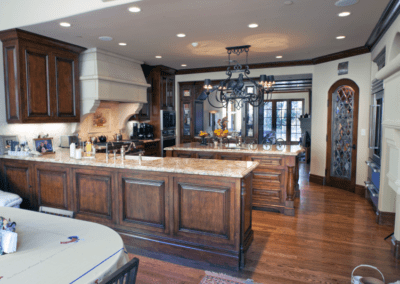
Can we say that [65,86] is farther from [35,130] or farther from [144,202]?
[144,202]

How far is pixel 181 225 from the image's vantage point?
9.72 feet

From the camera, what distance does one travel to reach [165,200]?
300 centimetres

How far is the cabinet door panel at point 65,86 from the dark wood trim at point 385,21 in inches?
182

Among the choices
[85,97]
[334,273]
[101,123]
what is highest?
[85,97]

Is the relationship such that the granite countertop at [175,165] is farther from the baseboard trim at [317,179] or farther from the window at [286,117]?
the window at [286,117]

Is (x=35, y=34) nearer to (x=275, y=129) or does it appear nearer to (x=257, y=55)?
(x=257, y=55)

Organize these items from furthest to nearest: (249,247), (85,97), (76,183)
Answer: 1. (85,97)
2. (76,183)
3. (249,247)

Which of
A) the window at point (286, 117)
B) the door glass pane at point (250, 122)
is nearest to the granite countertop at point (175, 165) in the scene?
the door glass pane at point (250, 122)

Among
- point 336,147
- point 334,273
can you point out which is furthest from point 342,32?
point 334,273

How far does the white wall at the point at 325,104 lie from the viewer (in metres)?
5.33

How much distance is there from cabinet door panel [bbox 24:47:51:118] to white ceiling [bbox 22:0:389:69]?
1.18 ft

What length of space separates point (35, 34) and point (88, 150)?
191cm

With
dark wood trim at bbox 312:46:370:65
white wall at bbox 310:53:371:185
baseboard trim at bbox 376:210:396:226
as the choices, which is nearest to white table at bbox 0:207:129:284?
baseboard trim at bbox 376:210:396:226

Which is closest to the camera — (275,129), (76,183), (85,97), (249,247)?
(249,247)
